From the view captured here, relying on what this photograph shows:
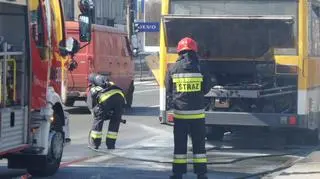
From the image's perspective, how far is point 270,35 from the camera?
12.7 metres

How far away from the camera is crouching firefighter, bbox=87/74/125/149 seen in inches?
518

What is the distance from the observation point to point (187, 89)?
924 centimetres

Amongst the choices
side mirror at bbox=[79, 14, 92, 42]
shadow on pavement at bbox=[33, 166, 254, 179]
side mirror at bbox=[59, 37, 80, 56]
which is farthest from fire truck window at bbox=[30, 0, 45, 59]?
shadow on pavement at bbox=[33, 166, 254, 179]

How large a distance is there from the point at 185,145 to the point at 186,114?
1.28ft

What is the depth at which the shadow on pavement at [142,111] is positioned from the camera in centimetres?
2223

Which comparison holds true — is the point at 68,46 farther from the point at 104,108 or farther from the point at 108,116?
the point at 108,116

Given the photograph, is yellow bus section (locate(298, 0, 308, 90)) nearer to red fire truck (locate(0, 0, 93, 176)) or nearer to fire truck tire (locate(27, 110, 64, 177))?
red fire truck (locate(0, 0, 93, 176))

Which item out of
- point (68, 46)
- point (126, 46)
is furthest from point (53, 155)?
point (126, 46)

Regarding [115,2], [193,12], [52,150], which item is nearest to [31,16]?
[52,150]

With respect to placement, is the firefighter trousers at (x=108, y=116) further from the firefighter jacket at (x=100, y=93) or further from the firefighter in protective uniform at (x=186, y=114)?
the firefighter in protective uniform at (x=186, y=114)

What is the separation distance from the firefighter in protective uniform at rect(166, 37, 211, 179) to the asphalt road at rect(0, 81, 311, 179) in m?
0.93

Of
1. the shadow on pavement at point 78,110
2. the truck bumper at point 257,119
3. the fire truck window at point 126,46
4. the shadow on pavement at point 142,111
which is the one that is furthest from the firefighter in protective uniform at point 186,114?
the fire truck window at point 126,46

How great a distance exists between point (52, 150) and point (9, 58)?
203 cm

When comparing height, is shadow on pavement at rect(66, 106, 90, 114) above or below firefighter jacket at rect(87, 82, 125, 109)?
below
